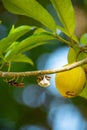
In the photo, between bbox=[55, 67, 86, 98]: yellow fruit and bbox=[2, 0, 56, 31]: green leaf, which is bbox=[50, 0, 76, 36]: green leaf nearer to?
bbox=[2, 0, 56, 31]: green leaf

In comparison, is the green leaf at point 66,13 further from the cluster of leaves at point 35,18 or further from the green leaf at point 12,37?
the green leaf at point 12,37

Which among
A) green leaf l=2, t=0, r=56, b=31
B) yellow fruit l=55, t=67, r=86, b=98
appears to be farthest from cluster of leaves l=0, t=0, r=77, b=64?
yellow fruit l=55, t=67, r=86, b=98

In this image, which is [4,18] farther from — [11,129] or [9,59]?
[9,59]

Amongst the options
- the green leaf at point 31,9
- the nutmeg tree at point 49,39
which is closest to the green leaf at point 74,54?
the nutmeg tree at point 49,39

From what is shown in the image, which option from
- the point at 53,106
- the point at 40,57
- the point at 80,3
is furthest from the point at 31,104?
the point at 80,3

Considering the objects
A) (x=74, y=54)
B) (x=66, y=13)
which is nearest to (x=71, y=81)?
(x=74, y=54)

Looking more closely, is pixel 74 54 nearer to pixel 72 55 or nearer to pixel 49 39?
pixel 72 55
